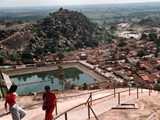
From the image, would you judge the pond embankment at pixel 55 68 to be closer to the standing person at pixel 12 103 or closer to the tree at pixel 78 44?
the tree at pixel 78 44

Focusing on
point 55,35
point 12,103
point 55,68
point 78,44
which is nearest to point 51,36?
point 55,35

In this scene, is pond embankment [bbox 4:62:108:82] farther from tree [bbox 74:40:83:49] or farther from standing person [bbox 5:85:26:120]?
standing person [bbox 5:85:26:120]

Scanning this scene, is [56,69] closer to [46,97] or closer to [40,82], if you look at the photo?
[40,82]

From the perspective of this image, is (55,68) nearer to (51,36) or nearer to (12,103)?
(51,36)

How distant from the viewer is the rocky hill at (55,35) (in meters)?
63.0

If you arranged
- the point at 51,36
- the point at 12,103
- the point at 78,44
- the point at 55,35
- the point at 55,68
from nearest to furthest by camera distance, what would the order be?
the point at 12,103 < the point at 55,68 < the point at 78,44 < the point at 51,36 < the point at 55,35

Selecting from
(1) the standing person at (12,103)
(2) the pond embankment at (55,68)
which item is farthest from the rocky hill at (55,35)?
(1) the standing person at (12,103)

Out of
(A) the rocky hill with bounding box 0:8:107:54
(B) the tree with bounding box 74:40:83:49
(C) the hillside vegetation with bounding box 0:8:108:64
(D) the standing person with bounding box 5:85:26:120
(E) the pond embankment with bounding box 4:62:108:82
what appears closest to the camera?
(D) the standing person with bounding box 5:85:26:120

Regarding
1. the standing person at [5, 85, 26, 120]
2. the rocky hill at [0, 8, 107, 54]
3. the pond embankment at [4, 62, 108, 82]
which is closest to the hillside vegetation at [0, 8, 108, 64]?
the rocky hill at [0, 8, 107, 54]

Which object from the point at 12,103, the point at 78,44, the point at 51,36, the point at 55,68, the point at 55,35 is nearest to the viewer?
the point at 12,103

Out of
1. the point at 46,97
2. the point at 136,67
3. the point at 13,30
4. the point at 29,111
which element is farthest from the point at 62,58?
the point at 46,97

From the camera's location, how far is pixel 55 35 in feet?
223

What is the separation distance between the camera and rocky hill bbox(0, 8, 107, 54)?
207 feet

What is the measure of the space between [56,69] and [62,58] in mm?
4938
